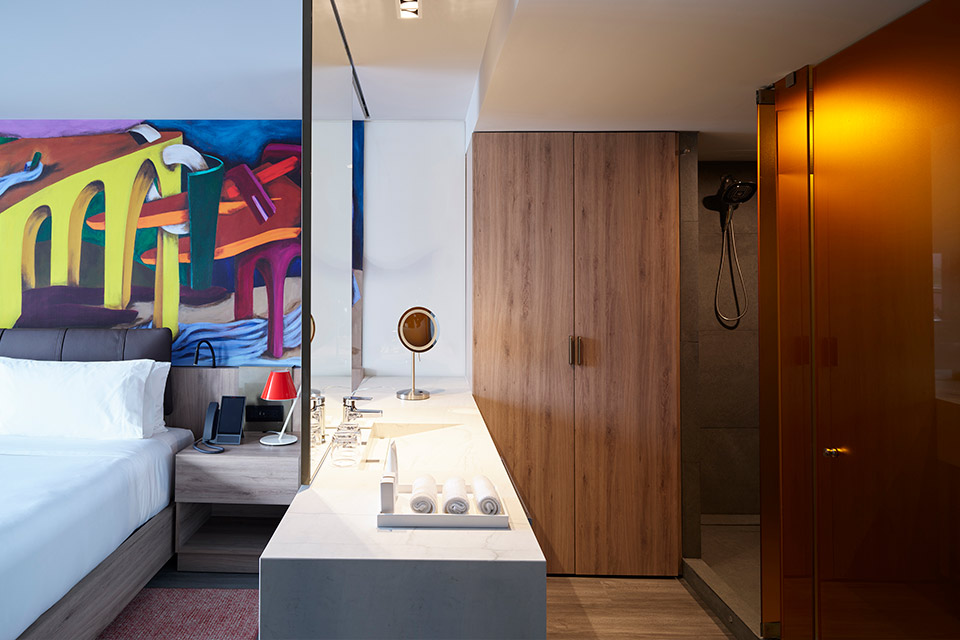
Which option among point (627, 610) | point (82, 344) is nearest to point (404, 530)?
point (627, 610)

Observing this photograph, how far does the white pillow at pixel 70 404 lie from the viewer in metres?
2.96

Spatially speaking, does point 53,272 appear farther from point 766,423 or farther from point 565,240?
point 766,423

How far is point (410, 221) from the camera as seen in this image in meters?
3.46

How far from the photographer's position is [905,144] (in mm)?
1629

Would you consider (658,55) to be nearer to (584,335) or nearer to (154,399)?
(584,335)

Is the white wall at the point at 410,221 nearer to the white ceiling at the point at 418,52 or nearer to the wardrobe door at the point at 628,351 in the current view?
the white ceiling at the point at 418,52

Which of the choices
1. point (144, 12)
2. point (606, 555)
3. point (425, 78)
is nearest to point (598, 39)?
point (425, 78)

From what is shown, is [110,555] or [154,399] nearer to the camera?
[110,555]

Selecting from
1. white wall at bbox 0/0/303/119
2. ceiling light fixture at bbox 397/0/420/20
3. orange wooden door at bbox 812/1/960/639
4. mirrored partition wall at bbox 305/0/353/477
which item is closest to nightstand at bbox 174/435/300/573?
mirrored partition wall at bbox 305/0/353/477

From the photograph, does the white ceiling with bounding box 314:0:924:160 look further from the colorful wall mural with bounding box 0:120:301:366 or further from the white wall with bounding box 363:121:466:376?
the colorful wall mural with bounding box 0:120:301:366

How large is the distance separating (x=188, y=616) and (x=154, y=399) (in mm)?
1118

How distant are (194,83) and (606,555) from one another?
3078 millimetres

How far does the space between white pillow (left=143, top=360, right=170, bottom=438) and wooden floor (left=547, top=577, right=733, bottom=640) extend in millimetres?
2149

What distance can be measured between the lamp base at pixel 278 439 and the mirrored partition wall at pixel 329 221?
0.78 m
